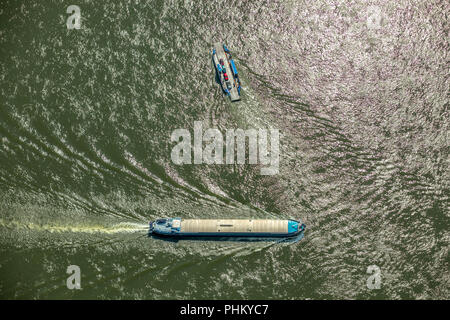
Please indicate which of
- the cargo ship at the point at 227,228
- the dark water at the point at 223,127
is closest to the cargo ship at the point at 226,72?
the dark water at the point at 223,127

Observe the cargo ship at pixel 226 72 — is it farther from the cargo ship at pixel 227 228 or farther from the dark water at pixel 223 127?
the cargo ship at pixel 227 228

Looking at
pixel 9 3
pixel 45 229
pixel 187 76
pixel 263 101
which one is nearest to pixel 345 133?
pixel 263 101

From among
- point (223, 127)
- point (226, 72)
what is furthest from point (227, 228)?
point (226, 72)

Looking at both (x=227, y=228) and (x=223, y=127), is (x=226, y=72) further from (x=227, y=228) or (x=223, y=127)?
(x=227, y=228)

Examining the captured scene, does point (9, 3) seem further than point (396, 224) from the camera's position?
Yes

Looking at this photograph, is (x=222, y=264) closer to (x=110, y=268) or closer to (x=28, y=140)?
(x=110, y=268)
